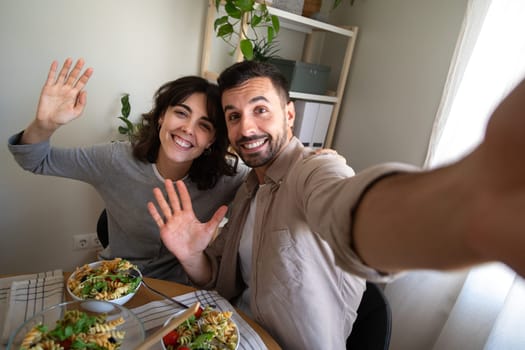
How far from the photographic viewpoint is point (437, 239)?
28 cm

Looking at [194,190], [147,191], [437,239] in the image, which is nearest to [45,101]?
[147,191]

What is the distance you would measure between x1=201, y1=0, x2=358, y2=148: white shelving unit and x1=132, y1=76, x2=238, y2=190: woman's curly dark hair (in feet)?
1.80

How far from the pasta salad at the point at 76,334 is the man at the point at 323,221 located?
323 millimetres

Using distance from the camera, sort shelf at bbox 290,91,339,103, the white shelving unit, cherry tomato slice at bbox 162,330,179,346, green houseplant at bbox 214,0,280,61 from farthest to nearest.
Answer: shelf at bbox 290,91,339,103, the white shelving unit, green houseplant at bbox 214,0,280,61, cherry tomato slice at bbox 162,330,179,346

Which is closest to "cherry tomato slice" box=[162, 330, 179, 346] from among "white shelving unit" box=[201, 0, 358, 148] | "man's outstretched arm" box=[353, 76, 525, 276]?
"man's outstretched arm" box=[353, 76, 525, 276]

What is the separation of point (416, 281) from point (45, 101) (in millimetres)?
1719

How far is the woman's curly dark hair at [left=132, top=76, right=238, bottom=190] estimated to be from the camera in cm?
112

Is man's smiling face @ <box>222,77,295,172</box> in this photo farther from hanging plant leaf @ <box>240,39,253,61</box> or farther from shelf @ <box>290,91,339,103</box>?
shelf @ <box>290,91,339,103</box>

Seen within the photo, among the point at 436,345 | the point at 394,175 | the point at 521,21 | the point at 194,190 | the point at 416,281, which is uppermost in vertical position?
the point at 521,21

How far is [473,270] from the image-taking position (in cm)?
108

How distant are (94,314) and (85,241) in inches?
56.1

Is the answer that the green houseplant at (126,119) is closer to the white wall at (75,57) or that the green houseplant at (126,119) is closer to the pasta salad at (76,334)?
the white wall at (75,57)

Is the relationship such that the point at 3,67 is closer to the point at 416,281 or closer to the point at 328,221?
the point at 328,221

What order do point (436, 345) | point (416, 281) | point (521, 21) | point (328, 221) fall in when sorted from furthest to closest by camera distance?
point (416, 281) → point (436, 345) → point (521, 21) → point (328, 221)
